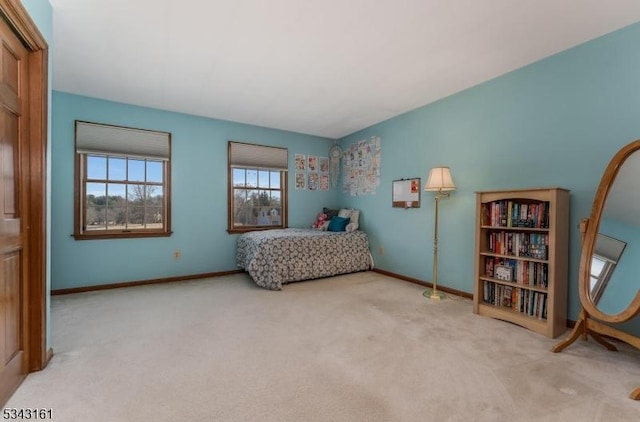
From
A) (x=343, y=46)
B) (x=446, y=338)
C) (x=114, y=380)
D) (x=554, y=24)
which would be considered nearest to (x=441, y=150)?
(x=554, y=24)

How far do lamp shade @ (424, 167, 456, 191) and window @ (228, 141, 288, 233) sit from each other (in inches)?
103

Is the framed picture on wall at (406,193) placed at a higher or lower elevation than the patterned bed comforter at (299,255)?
higher

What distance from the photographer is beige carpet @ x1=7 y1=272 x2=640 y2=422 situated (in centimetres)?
147

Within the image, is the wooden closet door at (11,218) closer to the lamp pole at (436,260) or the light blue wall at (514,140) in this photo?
the lamp pole at (436,260)

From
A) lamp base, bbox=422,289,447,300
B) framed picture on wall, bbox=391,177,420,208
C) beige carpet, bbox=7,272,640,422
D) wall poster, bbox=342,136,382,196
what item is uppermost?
wall poster, bbox=342,136,382,196

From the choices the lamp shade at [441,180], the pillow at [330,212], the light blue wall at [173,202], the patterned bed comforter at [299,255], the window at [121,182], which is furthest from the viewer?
the pillow at [330,212]

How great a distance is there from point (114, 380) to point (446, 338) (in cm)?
231

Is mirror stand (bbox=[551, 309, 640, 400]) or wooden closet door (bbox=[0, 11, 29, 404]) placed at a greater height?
wooden closet door (bbox=[0, 11, 29, 404])

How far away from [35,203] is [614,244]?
3.88 meters

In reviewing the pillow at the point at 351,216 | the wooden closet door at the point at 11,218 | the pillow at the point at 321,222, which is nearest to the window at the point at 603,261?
the pillow at the point at 351,216

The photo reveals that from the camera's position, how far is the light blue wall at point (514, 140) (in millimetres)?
2314

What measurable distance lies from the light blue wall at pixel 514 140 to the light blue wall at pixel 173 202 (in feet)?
6.81

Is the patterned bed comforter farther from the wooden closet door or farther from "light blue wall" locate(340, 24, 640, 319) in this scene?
the wooden closet door

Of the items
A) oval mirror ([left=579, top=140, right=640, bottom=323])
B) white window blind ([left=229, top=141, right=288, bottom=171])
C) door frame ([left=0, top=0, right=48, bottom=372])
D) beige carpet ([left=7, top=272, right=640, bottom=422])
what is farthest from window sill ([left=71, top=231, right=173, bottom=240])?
oval mirror ([left=579, top=140, right=640, bottom=323])
